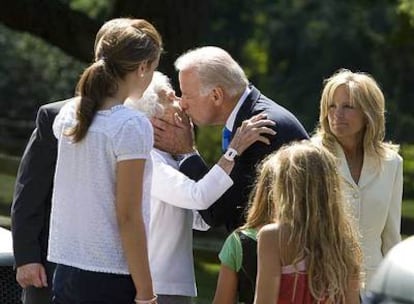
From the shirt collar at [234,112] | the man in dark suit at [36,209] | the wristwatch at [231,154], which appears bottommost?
the man in dark suit at [36,209]

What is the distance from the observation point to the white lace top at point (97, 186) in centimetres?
458

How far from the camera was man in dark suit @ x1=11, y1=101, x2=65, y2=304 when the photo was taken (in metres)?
5.18

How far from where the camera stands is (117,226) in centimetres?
464

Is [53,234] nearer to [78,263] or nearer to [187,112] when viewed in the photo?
[78,263]

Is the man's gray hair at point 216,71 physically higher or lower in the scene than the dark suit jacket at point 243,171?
higher

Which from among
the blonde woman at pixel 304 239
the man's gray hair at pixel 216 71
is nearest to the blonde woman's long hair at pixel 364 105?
the man's gray hair at pixel 216 71

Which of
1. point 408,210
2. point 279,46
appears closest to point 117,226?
point 408,210

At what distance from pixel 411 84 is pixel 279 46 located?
26.0ft

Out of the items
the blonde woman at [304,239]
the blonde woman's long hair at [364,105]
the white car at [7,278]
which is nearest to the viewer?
the blonde woman at [304,239]

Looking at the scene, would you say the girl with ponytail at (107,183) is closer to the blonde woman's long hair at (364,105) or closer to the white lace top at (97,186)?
the white lace top at (97,186)

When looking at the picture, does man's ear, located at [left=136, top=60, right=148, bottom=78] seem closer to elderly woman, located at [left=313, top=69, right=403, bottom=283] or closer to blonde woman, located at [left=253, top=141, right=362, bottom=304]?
blonde woman, located at [left=253, top=141, right=362, bottom=304]

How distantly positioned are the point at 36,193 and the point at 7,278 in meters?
0.77

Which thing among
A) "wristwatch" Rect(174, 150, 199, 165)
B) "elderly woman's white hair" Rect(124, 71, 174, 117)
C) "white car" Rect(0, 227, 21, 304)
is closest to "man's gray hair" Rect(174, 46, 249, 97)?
"elderly woman's white hair" Rect(124, 71, 174, 117)

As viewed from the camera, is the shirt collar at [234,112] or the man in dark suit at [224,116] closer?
the man in dark suit at [224,116]
